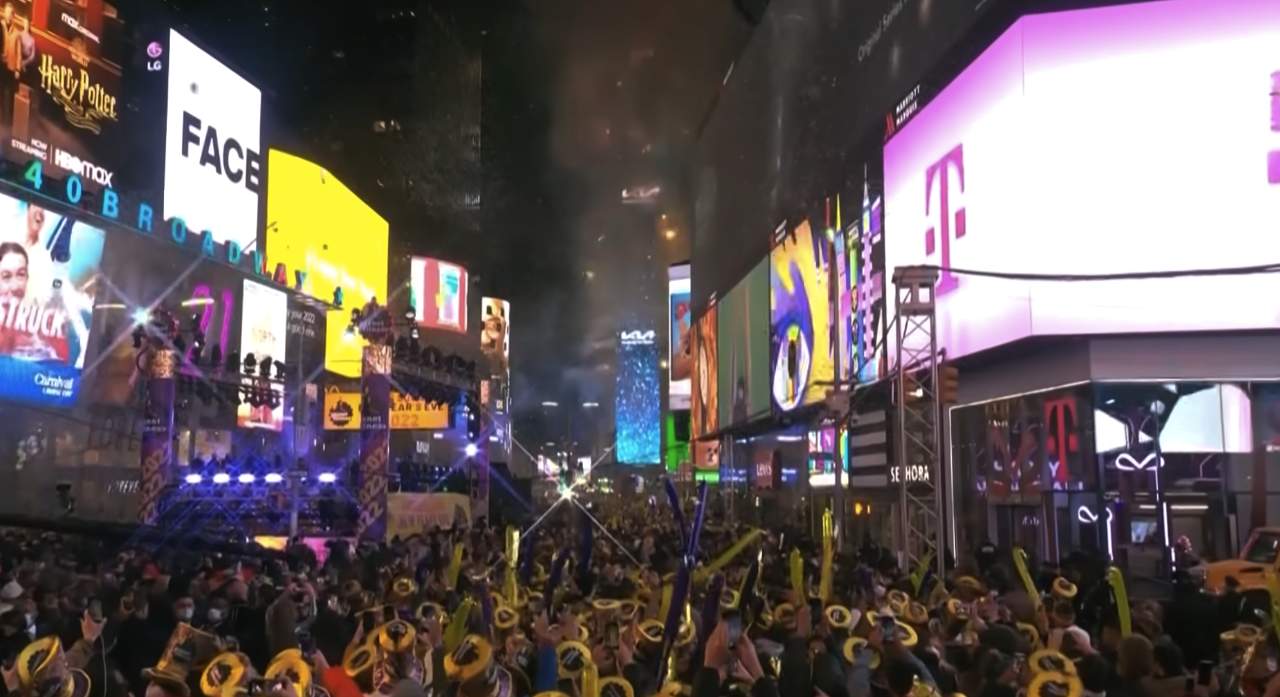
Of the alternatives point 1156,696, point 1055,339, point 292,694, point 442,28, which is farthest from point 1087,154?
point 442,28

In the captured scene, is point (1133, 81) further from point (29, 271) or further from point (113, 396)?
point (113, 396)

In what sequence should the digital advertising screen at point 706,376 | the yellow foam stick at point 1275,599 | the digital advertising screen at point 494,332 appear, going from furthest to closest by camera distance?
the digital advertising screen at point 494,332 → the digital advertising screen at point 706,376 → the yellow foam stick at point 1275,599

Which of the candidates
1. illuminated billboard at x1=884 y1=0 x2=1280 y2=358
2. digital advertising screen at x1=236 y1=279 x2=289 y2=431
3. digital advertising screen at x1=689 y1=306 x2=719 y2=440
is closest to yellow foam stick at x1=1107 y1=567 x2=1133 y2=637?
illuminated billboard at x1=884 y1=0 x2=1280 y2=358

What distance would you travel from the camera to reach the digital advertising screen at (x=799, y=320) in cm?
2642

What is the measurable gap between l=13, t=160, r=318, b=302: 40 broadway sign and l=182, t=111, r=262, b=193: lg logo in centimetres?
190

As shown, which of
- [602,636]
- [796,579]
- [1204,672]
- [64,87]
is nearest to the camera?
[602,636]

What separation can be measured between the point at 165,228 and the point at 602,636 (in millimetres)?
21479

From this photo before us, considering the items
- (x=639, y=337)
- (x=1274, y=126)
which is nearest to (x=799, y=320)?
(x=1274, y=126)

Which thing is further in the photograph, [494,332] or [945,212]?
[494,332]

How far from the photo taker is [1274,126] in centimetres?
1482

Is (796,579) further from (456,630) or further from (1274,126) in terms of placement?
(1274,126)

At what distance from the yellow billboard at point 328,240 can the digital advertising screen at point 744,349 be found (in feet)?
45.1

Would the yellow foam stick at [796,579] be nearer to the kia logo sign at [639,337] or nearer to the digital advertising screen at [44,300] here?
the digital advertising screen at [44,300]

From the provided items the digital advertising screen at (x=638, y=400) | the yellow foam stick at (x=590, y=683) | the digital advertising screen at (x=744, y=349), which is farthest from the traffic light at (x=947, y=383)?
the digital advertising screen at (x=638, y=400)
